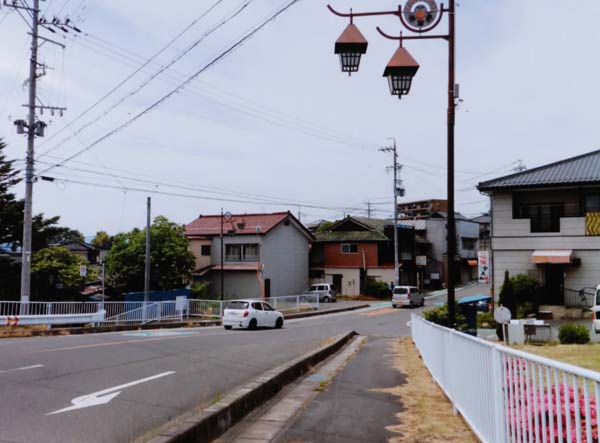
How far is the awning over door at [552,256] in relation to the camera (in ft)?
80.4

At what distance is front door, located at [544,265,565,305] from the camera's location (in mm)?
25812

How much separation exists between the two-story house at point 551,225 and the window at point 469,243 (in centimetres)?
3767

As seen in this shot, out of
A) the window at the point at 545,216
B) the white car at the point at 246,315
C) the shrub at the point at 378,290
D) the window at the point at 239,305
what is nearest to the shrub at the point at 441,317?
the white car at the point at 246,315

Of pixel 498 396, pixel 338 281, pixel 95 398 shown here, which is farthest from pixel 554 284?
pixel 338 281

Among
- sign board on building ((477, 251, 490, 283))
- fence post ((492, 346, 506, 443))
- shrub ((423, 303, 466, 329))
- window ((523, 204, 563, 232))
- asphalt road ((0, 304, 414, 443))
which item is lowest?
asphalt road ((0, 304, 414, 443))

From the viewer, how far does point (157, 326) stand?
25.6 metres

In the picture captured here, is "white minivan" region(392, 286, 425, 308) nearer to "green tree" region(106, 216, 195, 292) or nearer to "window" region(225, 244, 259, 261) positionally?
"window" region(225, 244, 259, 261)

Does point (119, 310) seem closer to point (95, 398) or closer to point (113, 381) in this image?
point (113, 381)

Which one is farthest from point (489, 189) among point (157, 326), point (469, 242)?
point (469, 242)

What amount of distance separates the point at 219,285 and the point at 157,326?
19.1m

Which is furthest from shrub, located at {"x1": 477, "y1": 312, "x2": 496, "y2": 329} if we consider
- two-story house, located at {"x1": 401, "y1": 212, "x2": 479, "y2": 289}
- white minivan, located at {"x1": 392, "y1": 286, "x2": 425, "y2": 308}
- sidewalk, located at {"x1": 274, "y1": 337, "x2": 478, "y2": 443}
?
two-story house, located at {"x1": 401, "y1": 212, "x2": 479, "y2": 289}

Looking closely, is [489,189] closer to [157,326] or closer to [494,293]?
[494,293]

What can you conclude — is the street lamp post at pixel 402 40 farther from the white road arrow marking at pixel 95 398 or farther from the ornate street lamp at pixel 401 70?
the white road arrow marking at pixel 95 398

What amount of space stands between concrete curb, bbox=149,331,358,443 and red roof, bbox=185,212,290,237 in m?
34.8
